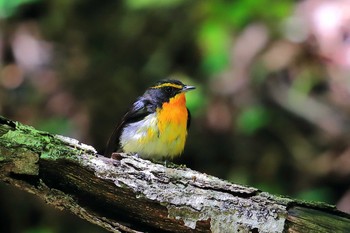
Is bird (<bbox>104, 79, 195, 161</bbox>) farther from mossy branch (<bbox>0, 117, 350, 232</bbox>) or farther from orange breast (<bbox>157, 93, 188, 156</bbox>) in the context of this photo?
mossy branch (<bbox>0, 117, 350, 232</bbox>)

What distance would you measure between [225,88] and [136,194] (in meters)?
4.57

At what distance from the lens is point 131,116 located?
15.4 feet

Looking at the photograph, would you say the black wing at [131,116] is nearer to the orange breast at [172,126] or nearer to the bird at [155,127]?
the bird at [155,127]

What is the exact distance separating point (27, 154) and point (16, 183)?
0.46 ft

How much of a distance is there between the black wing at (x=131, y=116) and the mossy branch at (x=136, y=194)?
6.14 ft

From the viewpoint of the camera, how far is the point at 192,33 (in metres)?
7.54

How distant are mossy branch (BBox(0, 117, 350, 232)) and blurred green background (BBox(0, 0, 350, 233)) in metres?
3.69

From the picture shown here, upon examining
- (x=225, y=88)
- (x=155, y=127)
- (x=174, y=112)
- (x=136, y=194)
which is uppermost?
(x=225, y=88)

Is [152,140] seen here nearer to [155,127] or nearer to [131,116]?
[155,127]

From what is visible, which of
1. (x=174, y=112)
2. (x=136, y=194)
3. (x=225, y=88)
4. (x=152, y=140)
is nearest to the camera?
(x=136, y=194)

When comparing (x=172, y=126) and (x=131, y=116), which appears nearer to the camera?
(x=172, y=126)

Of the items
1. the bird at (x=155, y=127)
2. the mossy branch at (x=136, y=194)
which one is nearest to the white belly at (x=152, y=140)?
the bird at (x=155, y=127)

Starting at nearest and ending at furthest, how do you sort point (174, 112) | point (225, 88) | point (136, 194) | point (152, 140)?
point (136, 194) < point (152, 140) < point (174, 112) < point (225, 88)

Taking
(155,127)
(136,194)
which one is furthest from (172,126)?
(136,194)
